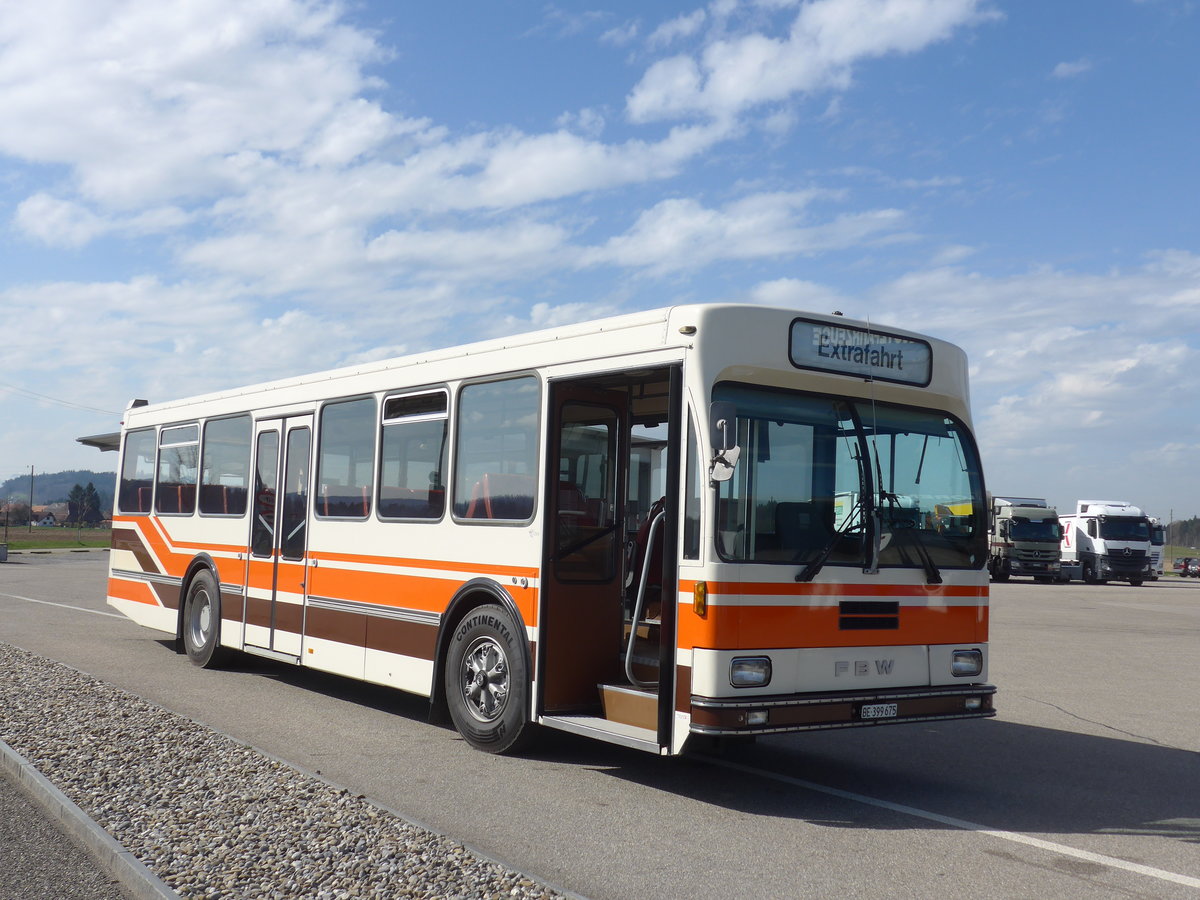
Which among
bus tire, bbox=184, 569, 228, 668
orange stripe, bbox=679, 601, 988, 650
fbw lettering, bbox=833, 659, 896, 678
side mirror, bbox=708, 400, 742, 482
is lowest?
bus tire, bbox=184, 569, 228, 668

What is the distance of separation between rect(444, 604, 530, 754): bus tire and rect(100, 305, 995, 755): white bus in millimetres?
21

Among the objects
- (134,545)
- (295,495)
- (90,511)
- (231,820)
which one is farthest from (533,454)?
(90,511)

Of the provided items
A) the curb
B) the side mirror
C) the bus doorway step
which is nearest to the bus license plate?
the bus doorway step

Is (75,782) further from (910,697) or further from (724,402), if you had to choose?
(910,697)

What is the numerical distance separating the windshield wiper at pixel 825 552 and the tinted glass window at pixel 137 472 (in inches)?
407

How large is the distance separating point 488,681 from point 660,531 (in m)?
1.71

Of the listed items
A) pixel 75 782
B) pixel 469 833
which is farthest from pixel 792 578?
pixel 75 782

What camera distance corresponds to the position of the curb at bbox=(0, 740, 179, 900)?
5.07 meters

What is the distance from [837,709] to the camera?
23.2 feet

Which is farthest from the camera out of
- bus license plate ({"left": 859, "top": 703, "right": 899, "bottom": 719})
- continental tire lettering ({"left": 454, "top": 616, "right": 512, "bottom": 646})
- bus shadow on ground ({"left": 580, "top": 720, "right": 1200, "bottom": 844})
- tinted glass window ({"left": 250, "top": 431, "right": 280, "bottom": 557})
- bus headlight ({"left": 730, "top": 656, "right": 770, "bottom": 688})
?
tinted glass window ({"left": 250, "top": 431, "right": 280, "bottom": 557})

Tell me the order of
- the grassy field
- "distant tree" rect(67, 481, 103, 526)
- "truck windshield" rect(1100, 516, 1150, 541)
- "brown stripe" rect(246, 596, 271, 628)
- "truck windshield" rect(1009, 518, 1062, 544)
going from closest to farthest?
1. "brown stripe" rect(246, 596, 271, 628)
2. "truck windshield" rect(1009, 518, 1062, 544)
3. "truck windshield" rect(1100, 516, 1150, 541)
4. the grassy field
5. "distant tree" rect(67, 481, 103, 526)

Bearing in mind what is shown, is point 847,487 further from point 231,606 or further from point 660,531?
point 231,606

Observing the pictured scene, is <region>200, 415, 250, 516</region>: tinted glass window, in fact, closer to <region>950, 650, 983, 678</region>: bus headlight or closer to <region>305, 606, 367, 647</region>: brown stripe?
<region>305, 606, 367, 647</region>: brown stripe

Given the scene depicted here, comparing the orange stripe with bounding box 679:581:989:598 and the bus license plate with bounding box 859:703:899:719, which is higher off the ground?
the orange stripe with bounding box 679:581:989:598
